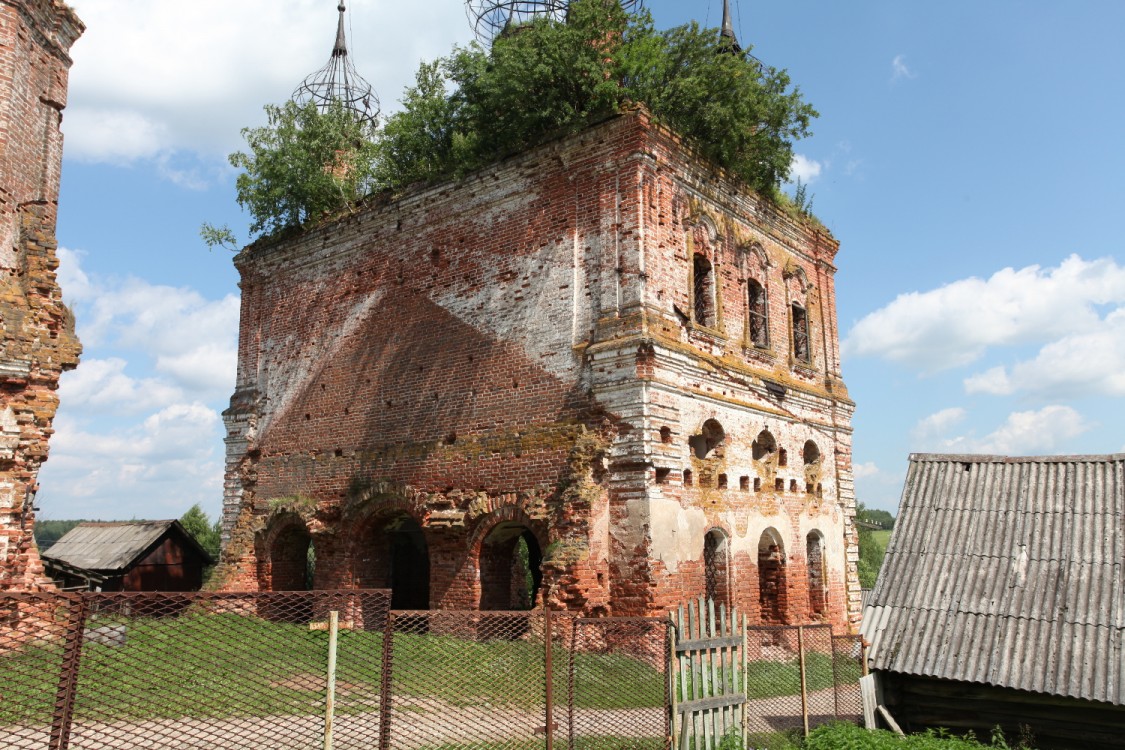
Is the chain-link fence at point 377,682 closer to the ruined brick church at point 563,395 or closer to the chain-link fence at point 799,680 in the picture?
the chain-link fence at point 799,680

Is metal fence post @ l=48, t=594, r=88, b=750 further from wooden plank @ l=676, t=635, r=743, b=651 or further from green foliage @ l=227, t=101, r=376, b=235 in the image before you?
green foliage @ l=227, t=101, r=376, b=235

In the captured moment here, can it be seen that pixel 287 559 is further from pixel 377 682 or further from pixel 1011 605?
pixel 1011 605

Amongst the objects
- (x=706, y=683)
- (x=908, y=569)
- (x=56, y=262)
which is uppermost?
(x=56, y=262)

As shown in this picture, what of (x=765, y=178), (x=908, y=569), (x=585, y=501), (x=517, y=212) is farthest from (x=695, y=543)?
(x=765, y=178)

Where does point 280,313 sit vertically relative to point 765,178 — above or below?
below

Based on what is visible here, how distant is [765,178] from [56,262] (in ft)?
37.9

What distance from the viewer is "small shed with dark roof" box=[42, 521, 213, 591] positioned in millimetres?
20906

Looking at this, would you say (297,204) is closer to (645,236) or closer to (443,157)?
(443,157)

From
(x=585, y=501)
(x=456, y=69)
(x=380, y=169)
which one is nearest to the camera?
(x=585, y=501)

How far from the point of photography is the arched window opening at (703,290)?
531 inches

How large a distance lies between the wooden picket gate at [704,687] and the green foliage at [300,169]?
461 inches

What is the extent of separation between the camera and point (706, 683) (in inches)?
291

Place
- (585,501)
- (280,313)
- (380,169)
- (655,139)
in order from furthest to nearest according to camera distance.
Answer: (280,313), (380,169), (655,139), (585,501)

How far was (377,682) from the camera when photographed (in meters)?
8.91
